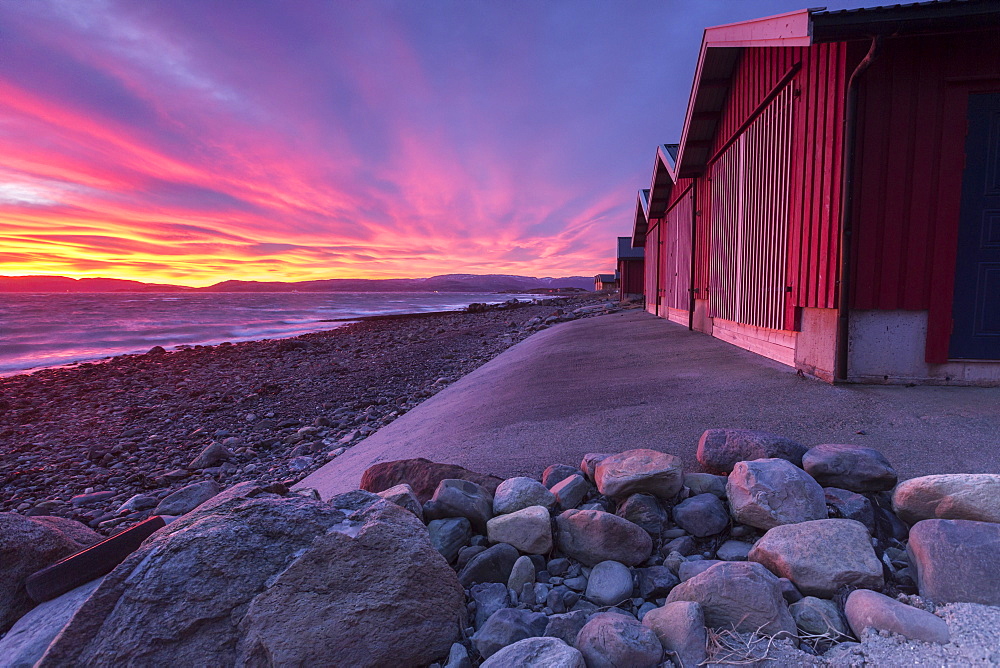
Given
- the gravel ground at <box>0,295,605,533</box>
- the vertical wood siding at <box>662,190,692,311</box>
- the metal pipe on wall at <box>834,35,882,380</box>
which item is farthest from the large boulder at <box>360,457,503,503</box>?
the vertical wood siding at <box>662,190,692,311</box>

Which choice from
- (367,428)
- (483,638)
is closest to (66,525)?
(483,638)

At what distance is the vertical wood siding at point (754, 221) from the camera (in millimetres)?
5781

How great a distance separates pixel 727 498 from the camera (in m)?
2.52

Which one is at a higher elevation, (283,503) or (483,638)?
(283,503)

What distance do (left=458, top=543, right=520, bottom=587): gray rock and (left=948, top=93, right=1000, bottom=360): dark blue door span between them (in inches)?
199

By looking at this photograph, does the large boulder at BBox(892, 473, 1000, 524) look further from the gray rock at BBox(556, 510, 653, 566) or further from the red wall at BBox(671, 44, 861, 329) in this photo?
the red wall at BBox(671, 44, 861, 329)

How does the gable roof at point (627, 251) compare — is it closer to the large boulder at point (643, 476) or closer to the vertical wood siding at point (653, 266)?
the vertical wood siding at point (653, 266)

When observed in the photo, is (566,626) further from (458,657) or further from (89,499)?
(89,499)

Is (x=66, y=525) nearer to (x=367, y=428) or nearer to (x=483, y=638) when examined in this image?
(x=483, y=638)

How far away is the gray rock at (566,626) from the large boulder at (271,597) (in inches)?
15.1

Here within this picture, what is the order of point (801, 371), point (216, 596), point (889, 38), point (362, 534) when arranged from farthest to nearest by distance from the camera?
point (801, 371), point (889, 38), point (362, 534), point (216, 596)

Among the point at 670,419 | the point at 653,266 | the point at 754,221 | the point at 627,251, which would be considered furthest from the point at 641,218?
the point at 670,419

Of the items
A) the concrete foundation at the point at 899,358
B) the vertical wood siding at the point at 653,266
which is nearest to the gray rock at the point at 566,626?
the concrete foundation at the point at 899,358

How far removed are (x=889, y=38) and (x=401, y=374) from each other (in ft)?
31.6
